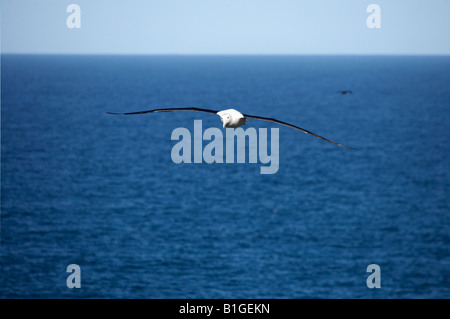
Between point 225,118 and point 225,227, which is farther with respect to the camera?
point 225,227

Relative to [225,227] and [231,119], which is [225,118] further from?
[225,227]

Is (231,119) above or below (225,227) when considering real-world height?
above

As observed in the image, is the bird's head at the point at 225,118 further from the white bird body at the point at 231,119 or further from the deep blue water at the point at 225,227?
the deep blue water at the point at 225,227

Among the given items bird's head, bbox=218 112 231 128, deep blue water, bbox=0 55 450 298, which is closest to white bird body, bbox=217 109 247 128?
bird's head, bbox=218 112 231 128

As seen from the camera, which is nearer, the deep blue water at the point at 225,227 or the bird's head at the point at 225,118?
the bird's head at the point at 225,118

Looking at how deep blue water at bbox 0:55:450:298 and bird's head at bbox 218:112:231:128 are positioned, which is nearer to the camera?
bird's head at bbox 218:112:231:128

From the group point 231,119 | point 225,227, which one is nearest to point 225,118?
point 231,119

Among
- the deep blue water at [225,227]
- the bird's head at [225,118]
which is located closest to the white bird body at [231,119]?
the bird's head at [225,118]

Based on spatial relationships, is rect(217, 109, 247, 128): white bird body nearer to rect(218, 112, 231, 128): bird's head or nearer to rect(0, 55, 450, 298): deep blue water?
rect(218, 112, 231, 128): bird's head
